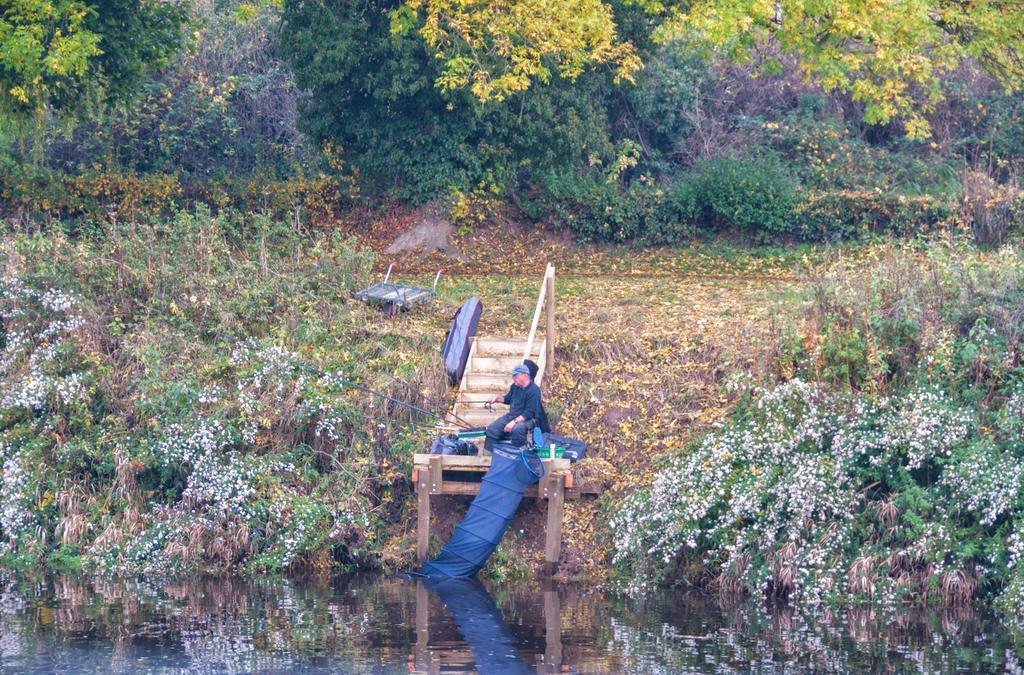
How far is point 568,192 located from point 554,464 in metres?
12.0

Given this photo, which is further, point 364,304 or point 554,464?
point 364,304

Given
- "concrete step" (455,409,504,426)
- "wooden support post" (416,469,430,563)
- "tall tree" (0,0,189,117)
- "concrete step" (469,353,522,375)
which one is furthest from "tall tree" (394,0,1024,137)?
"wooden support post" (416,469,430,563)

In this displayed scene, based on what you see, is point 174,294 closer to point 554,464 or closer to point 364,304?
point 364,304

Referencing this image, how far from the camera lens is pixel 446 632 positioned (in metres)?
12.8

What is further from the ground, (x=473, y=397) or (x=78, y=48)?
(x=78, y=48)

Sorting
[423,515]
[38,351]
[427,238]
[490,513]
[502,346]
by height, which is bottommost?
[423,515]

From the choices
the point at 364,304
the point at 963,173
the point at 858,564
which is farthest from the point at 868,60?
the point at 858,564

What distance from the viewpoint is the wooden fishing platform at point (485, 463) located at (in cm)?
1534

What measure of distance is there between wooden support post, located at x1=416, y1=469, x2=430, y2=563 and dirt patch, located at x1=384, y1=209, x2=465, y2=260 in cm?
1038

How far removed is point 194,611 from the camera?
13.7m

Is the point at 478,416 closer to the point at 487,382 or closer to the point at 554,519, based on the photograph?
the point at 487,382

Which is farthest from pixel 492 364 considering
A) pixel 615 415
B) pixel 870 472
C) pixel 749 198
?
pixel 749 198

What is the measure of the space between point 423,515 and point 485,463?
93 centimetres

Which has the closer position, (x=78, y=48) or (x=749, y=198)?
(x=78, y=48)
